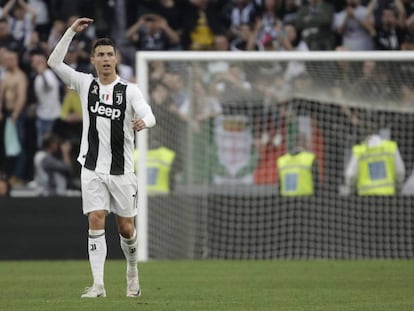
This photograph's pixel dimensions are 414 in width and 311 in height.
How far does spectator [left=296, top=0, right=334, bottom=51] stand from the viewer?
21.1 metres

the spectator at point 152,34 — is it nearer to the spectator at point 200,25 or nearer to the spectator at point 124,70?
the spectator at point 200,25

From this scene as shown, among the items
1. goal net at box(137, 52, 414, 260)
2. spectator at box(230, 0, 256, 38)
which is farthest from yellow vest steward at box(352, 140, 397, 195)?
spectator at box(230, 0, 256, 38)

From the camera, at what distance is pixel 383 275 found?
13.7 m

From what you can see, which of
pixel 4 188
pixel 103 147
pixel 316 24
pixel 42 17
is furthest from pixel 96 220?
pixel 42 17

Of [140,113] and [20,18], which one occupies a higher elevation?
[20,18]

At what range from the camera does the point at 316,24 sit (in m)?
21.1

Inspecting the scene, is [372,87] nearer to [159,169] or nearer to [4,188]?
[159,169]

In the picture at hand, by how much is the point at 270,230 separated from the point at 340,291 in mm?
7350

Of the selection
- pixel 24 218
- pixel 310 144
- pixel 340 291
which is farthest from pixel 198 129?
pixel 340 291

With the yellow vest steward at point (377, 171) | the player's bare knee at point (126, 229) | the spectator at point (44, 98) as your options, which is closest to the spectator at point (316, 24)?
the yellow vest steward at point (377, 171)

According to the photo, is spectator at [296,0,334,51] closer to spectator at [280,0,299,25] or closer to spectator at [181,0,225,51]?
spectator at [280,0,299,25]

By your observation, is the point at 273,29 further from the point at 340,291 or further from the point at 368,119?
the point at 340,291

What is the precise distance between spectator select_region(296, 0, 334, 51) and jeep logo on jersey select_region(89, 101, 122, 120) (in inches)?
434

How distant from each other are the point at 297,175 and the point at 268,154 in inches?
24.8
